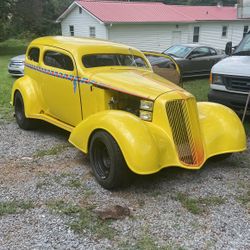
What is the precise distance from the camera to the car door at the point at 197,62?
1459 centimetres

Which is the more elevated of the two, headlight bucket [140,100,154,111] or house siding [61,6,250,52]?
headlight bucket [140,100,154,111]

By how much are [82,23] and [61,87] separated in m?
22.0

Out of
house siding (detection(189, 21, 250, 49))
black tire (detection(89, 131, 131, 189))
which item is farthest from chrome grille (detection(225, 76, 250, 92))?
house siding (detection(189, 21, 250, 49))

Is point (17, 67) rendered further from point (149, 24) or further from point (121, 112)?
point (149, 24)

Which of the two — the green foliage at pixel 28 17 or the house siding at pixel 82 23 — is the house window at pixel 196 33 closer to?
the house siding at pixel 82 23

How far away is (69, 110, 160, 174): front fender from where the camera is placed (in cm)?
415

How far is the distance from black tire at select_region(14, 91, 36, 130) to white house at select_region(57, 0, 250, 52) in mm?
17624

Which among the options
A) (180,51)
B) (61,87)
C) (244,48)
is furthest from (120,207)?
(180,51)

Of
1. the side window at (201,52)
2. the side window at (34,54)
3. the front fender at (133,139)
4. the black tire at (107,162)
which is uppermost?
the side window at (34,54)

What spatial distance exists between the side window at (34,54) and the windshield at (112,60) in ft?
4.80

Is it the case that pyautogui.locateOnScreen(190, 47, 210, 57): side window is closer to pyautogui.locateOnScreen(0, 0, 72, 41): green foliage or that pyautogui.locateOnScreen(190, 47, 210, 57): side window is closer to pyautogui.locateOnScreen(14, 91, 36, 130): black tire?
pyautogui.locateOnScreen(14, 91, 36, 130): black tire

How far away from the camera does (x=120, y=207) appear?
414cm

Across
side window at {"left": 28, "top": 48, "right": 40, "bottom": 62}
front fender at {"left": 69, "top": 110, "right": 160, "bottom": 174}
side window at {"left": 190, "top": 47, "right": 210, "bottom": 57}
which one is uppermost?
side window at {"left": 28, "top": 48, "right": 40, "bottom": 62}

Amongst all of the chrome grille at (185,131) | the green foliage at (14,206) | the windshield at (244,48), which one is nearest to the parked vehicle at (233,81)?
the windshield at (244,48)
